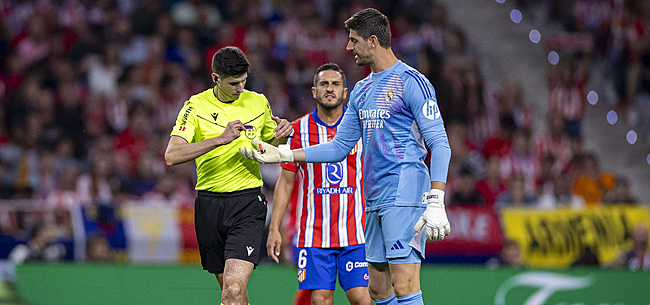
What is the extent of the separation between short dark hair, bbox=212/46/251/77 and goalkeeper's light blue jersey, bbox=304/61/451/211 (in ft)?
3.90

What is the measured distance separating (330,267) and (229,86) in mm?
1806

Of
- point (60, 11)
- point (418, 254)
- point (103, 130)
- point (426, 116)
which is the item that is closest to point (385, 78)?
point (426, 116)

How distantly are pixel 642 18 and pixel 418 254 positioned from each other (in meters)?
12.2

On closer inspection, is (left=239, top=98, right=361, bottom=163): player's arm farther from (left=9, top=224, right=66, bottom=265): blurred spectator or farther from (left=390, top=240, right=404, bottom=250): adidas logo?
(left=9, top=224, right=66, bottom=265): blurred spectator

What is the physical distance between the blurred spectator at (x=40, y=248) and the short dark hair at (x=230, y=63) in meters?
4.81

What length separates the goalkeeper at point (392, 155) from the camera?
15.4 ft

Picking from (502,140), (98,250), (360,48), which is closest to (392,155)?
(360,48)

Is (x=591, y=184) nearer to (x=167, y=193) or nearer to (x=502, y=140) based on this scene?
(x=502, y=140)

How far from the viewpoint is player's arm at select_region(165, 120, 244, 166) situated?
539cm

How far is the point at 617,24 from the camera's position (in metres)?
15.0

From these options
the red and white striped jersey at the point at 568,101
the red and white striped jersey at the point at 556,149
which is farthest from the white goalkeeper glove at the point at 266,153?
the red and white striped jersey at the point at 568,101

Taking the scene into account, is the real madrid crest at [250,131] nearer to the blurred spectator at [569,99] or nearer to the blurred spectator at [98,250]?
the blurred spectator at [98,250]

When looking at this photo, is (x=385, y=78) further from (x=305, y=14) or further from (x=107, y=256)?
(x=305, y=14)

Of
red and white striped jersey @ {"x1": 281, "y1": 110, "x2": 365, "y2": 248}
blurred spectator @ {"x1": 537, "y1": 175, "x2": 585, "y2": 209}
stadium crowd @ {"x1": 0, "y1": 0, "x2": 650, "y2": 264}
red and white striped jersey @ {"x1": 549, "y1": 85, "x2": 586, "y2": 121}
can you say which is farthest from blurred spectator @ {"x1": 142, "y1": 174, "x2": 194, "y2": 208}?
red and white striped jersey @ {"x1": 549, "y1": 85, "x2": 586, "y2": 121}
